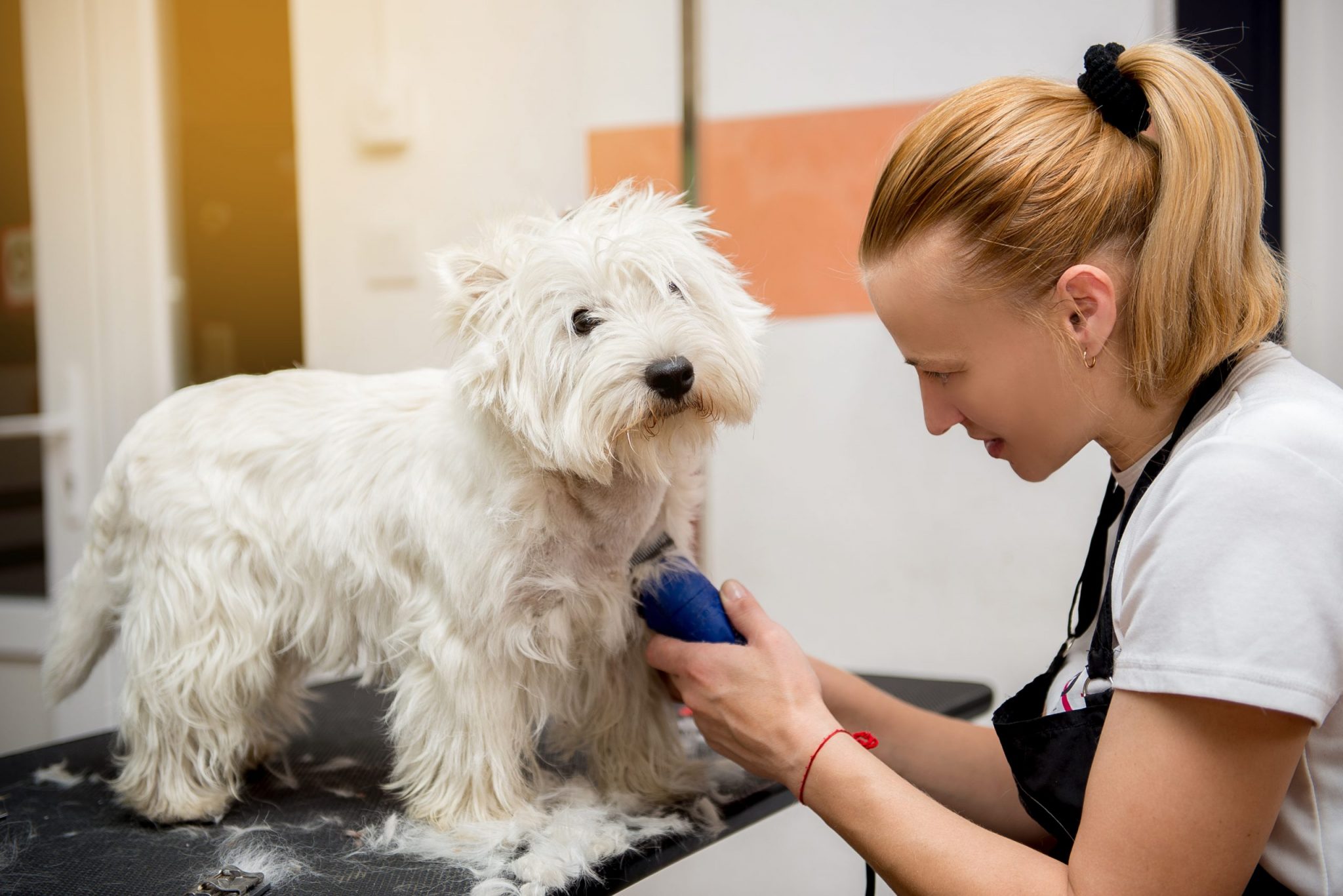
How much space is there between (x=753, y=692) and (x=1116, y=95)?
63cm

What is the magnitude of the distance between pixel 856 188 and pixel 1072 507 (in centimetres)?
80

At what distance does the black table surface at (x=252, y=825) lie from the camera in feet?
3.10

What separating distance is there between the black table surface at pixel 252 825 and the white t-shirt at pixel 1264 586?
53 centimetres

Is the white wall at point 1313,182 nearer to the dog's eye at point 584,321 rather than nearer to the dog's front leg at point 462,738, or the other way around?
the dog's eye at point 584,321

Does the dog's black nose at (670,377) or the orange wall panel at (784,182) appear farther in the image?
the orange wall panel at (784,182)

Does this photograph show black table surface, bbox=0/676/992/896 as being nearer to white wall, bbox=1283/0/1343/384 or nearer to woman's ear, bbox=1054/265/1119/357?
woman's ear, bbox=1054/265/1119/357

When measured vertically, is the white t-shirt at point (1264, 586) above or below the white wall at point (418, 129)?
below

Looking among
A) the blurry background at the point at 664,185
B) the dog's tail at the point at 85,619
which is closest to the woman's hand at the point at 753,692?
the dog's tail at the point at 85,619

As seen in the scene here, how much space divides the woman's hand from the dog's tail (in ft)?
2.18

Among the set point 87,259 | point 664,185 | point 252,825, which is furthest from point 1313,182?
point 87,259

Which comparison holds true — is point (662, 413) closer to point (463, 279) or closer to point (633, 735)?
point (463, 279)

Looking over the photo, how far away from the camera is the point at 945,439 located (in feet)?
7.20

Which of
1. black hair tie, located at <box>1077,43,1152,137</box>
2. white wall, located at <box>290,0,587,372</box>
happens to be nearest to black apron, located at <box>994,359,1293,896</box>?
black hair tie, located at <box>1077,43,1152,137</box>

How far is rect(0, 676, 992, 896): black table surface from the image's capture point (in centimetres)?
94
